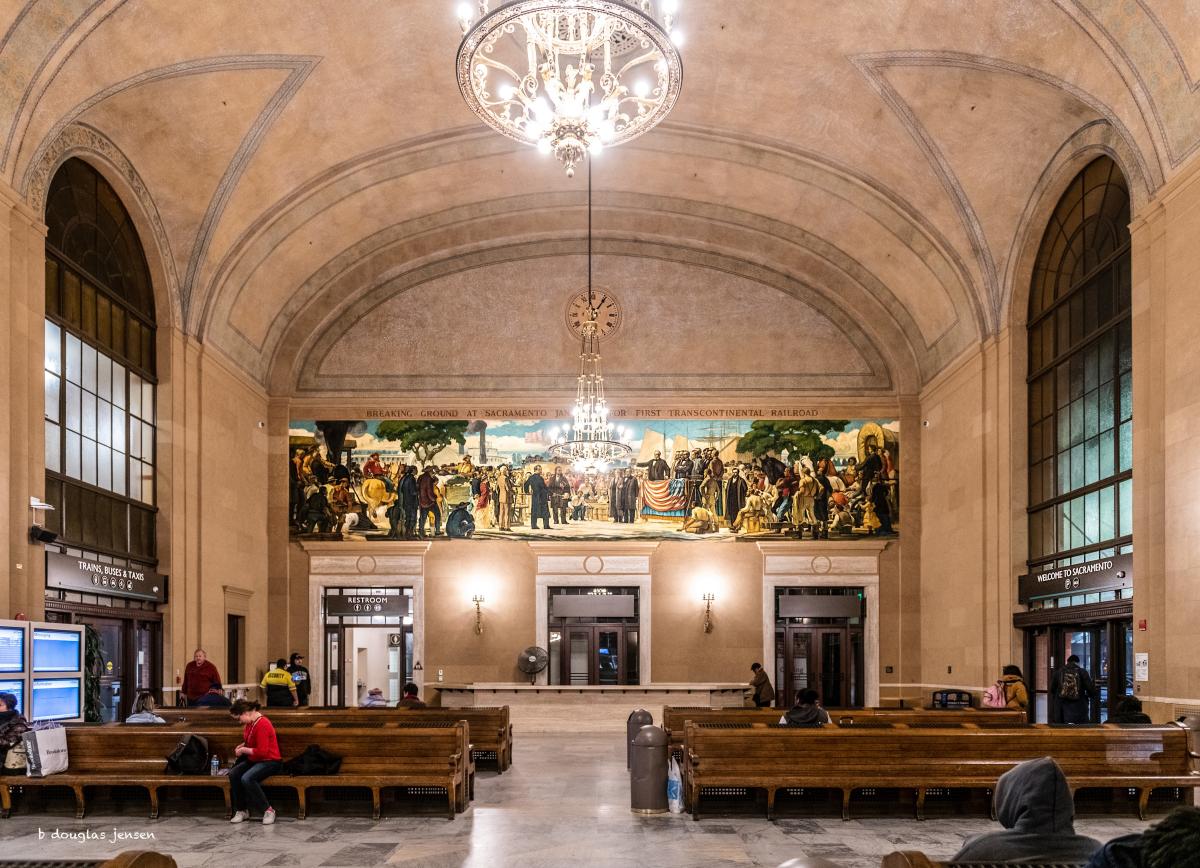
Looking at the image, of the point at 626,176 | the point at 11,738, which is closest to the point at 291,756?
the point at 11,738

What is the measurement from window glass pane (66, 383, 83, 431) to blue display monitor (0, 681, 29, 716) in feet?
12.9

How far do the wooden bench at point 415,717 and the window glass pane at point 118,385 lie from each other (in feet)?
14.9

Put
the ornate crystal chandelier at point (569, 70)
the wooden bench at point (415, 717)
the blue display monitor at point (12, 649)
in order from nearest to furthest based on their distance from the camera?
the ornate crystal chandelier at point (569, 70) < the blue display monitor at point (12, 649) < the wooden bench at point (415, 717)

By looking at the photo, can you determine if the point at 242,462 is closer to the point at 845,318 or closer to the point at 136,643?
the point at 136,643

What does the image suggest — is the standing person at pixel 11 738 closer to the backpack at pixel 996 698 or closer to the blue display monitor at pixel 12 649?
the blue display monitor at pixel 12 649

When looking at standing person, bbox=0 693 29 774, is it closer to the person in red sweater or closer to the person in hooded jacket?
the person in red sweater

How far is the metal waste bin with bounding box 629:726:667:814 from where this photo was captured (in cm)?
909

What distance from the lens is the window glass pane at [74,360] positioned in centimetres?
1351

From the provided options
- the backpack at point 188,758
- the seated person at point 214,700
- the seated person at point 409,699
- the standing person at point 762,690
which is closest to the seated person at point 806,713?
the seated person at point 409,699

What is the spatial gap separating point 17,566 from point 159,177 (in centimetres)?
617

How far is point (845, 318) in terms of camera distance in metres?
21.0

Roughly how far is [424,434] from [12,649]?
1089 cm

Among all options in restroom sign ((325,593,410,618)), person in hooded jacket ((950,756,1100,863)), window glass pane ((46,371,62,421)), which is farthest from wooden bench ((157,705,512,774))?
person in hooded jacket ((950,756,1100,863))

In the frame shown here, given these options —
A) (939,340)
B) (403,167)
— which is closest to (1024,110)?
(939,340)
